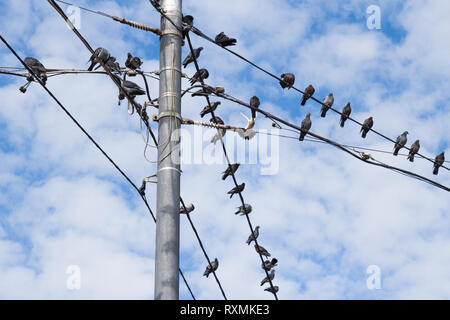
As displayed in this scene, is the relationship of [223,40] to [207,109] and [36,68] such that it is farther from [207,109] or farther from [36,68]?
[36,68]

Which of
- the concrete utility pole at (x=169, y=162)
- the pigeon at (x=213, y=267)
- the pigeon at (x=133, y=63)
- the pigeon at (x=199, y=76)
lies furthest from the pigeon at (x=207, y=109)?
the pigeon at (x=213, y=267)

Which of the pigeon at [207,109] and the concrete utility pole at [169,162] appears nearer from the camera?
the concrete utility pole at [169,162]

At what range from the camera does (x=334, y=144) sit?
11289mm

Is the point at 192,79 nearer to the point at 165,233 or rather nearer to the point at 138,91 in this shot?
the point at 138,91

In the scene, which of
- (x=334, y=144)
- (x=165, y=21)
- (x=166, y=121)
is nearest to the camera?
(x=166, y=121)

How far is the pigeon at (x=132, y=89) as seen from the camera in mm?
9758

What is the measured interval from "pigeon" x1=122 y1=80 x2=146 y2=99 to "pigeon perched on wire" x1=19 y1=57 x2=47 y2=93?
115 centimetres

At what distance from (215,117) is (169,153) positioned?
357 cm

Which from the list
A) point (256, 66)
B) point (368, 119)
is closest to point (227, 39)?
point (256, 66)

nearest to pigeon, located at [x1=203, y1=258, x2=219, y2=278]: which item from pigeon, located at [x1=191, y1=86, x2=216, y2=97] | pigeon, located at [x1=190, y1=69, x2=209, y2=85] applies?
pigeon, located at [x1=190, y1=69, x2=209, y2=85]

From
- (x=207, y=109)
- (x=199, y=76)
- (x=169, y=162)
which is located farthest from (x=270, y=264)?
(x=169, y=162)

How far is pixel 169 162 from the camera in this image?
818 centimetres

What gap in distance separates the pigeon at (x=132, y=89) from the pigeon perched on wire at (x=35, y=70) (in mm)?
1154

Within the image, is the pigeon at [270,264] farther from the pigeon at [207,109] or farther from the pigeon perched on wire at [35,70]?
the pigeon perched on wire at [35,70]
